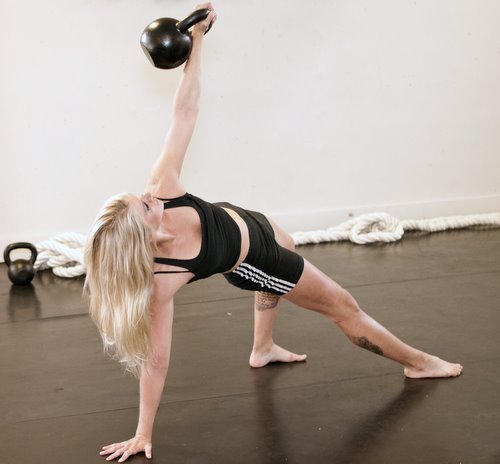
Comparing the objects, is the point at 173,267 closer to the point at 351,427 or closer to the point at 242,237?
the point at 242,237

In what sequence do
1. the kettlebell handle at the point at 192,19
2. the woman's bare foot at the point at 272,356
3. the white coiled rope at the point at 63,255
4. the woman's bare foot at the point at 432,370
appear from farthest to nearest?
the white coiled rope at the point at 63,255 < the woman's bare foot at the point at 272,356 < the woman's bare foot at the point at 432,370 < the kettlebell handle at the point at 192,19

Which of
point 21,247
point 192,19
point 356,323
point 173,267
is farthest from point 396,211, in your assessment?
point 173,267

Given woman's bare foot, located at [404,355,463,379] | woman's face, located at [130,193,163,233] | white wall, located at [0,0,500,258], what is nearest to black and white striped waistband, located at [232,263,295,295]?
woman's face, located at [130,193,163,233]

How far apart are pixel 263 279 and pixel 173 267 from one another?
368 mm

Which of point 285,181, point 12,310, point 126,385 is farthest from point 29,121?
point 126,385

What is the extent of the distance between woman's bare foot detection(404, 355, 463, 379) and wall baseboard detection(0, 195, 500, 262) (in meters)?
2.17

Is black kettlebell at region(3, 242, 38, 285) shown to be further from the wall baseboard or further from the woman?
the woman

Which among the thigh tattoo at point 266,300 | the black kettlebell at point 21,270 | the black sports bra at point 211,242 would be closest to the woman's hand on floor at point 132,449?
the black sports bra at point 211,242

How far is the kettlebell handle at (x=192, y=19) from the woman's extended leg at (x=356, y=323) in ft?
2.66

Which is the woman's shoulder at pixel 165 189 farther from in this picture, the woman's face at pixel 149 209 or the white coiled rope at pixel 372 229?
the white coiled rope at pixel 372 229

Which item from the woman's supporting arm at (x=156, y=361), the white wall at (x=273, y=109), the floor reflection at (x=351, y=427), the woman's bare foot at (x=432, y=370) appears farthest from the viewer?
the white wall at (x=273, y=109)

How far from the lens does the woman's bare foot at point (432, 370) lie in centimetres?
271

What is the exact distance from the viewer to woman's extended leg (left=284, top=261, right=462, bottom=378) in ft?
8.31

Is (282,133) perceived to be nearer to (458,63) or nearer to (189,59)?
(458,63)
